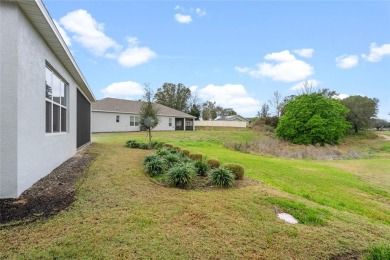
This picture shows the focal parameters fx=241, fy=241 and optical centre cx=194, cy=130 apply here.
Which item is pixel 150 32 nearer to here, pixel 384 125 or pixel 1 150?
pixel 1 150

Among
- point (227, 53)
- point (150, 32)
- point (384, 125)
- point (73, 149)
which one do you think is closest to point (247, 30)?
point (227, 53)

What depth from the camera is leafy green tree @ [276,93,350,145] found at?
1168 inches

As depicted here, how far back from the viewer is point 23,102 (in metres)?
4.68

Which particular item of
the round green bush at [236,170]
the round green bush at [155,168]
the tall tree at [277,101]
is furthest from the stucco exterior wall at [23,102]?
the tall tree at [277,101]

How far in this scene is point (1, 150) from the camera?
433cm

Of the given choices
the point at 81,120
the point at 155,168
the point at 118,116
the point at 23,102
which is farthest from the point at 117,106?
the point at 23,102

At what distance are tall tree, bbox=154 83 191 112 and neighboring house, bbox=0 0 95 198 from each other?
1849 inches

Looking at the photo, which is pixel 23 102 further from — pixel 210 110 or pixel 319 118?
pixel 210 110

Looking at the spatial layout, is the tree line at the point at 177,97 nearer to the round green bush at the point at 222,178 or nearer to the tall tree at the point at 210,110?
the tall tree at the point at 210,110

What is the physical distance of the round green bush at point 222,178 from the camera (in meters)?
6.10

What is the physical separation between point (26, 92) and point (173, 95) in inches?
1974

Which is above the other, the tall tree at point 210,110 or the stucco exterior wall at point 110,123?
the tall tree at point 210,110

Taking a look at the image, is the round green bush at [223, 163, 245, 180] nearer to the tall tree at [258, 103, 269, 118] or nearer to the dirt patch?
the dirt patch

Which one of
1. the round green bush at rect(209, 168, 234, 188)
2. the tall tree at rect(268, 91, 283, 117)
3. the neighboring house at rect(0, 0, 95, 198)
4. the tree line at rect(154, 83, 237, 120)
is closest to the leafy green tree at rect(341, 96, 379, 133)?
the tall tree at rect(268, 91, 283, 117)
